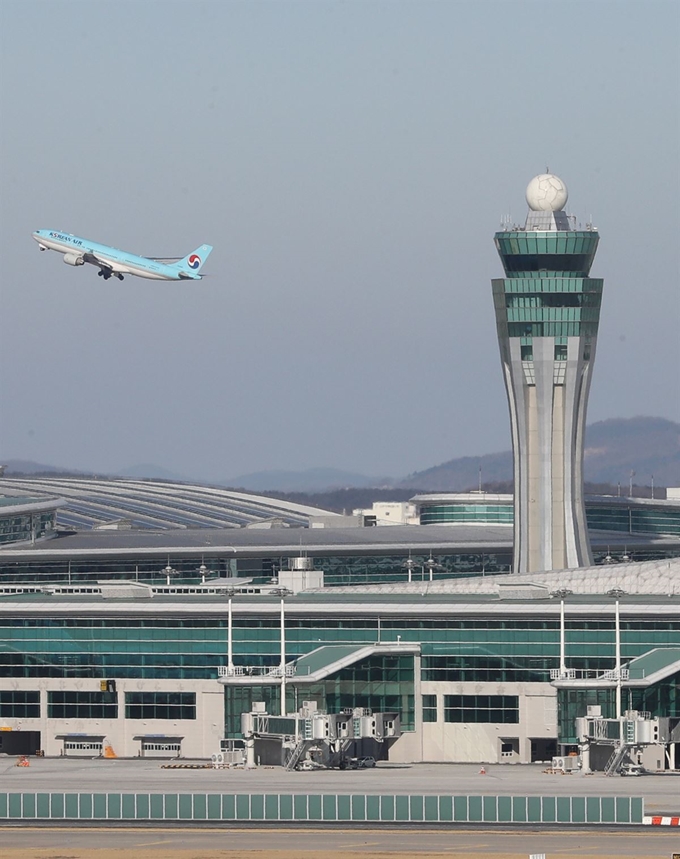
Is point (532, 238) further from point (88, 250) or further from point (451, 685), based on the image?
point (451, 685)

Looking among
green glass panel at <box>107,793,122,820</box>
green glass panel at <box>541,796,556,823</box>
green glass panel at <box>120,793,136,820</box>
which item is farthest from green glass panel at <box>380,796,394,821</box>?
green glass panel at <box>107,793,122,820</box>

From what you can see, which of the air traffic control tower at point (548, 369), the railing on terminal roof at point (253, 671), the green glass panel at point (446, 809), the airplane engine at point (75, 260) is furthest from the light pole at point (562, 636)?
the airplane engine at point (75, 260)

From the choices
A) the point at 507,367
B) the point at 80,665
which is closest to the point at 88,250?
the point at 507,367

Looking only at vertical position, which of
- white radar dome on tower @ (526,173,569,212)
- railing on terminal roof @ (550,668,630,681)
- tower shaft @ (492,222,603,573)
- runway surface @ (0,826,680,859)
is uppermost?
white radar dome on tower @ (526,173,569,212)

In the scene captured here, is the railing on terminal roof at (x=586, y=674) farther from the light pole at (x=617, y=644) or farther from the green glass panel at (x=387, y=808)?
the green glass panel at (x=387, y=808)

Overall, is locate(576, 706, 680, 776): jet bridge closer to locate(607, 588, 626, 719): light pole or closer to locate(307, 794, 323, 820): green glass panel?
locate(607, 588, 626, 719): light pole

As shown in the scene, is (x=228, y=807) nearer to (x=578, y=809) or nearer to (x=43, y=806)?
(x=43, y=806)
